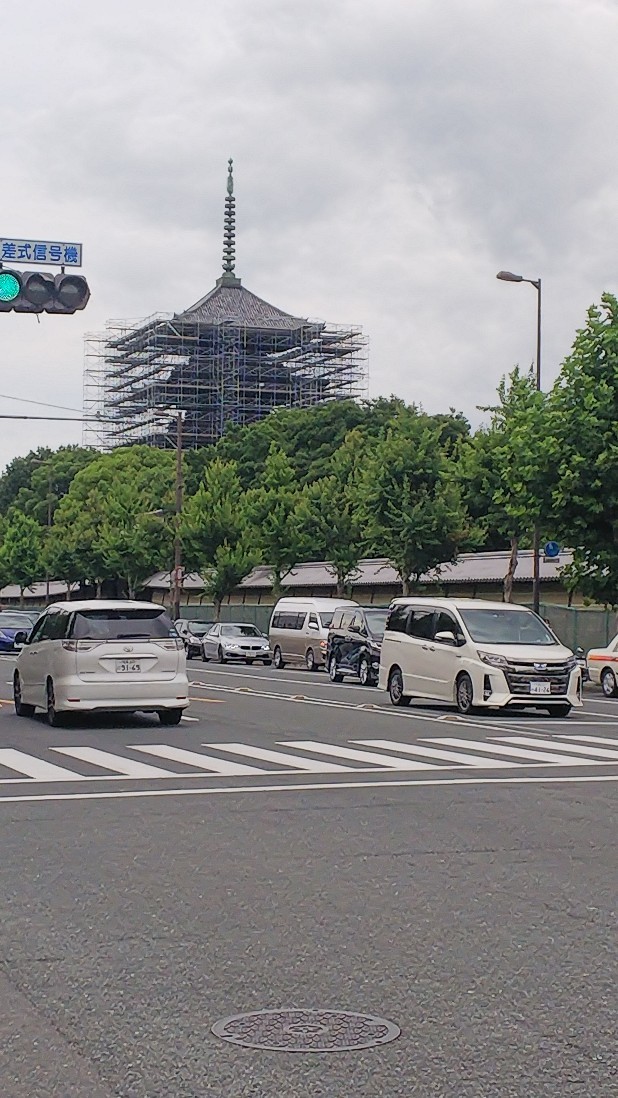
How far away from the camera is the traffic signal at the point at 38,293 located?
17.8 metres

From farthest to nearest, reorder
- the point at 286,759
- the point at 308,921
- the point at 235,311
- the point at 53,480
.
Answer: the point at 235,311, the point at 53,480, the point at 286,759, the point at 308,921

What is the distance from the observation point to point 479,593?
2330 inches

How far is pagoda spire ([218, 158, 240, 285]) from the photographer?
148m

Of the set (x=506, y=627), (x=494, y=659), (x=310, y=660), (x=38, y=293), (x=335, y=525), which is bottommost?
(x=310, y=660)

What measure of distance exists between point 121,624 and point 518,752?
6364 mm

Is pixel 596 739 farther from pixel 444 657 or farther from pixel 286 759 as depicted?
pixel 444 657

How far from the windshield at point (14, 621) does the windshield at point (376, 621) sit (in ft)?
79.4

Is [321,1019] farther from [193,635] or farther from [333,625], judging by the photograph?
[193,635]

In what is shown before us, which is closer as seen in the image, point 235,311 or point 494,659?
point 494,659

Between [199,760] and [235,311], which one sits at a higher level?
[235,311]

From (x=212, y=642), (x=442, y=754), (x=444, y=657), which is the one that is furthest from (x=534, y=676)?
(x=212, y=642)

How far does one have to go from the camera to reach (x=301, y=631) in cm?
4603

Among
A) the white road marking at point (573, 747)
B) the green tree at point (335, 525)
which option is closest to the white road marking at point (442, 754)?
the white road marking at point (573, 747)

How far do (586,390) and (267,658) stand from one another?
63.5 ft
